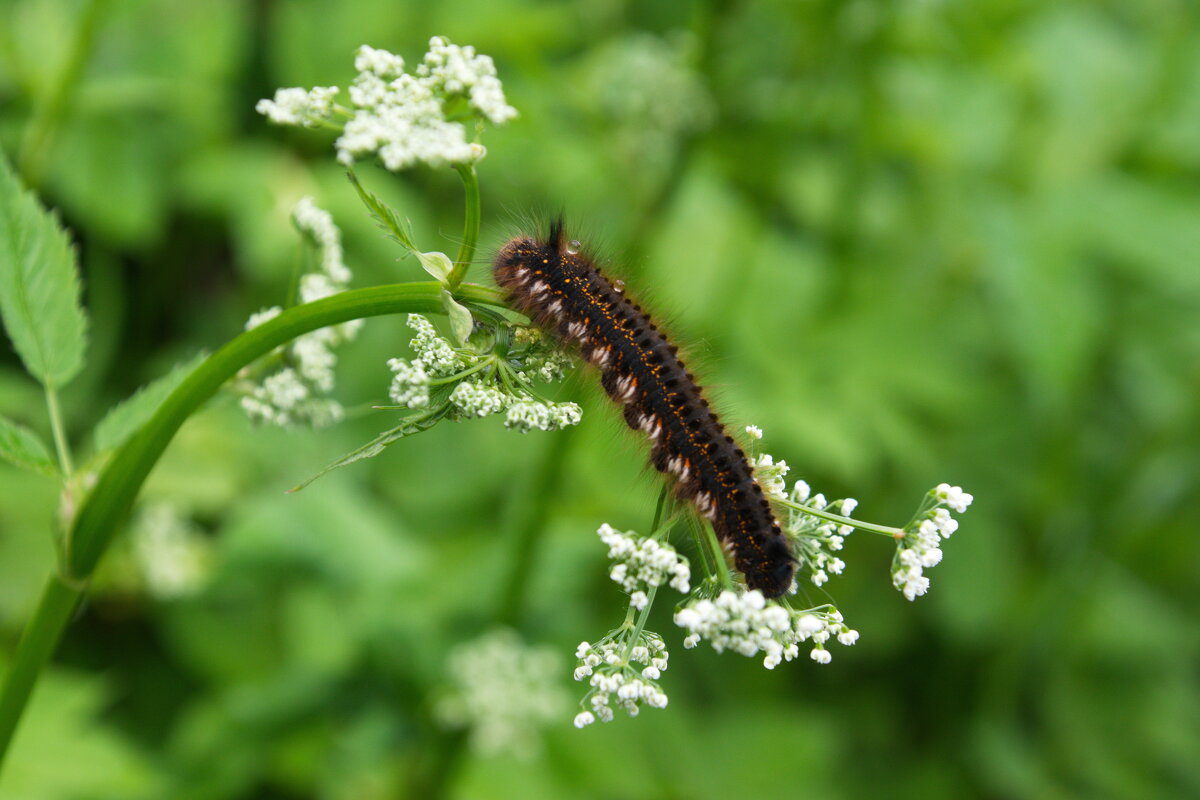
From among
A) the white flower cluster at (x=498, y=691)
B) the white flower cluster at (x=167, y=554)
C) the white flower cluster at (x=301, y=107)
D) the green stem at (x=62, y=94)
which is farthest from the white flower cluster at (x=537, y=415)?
the white flower cluster at (x=167, y=554)

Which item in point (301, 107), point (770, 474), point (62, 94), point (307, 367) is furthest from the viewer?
point (62, 94)

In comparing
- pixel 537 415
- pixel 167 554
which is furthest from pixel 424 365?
pixel 167 554

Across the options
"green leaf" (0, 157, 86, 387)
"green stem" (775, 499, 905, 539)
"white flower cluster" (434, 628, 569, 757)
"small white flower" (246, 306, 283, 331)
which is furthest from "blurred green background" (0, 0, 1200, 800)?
"green stem" (775, 499, 905, 539)

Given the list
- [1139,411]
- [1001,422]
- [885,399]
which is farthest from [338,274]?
[1139,411]

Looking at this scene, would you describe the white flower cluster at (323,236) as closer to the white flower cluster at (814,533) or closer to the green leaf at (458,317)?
the green leaf at (458,317)

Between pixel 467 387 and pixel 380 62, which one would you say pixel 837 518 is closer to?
pixel 467 387
